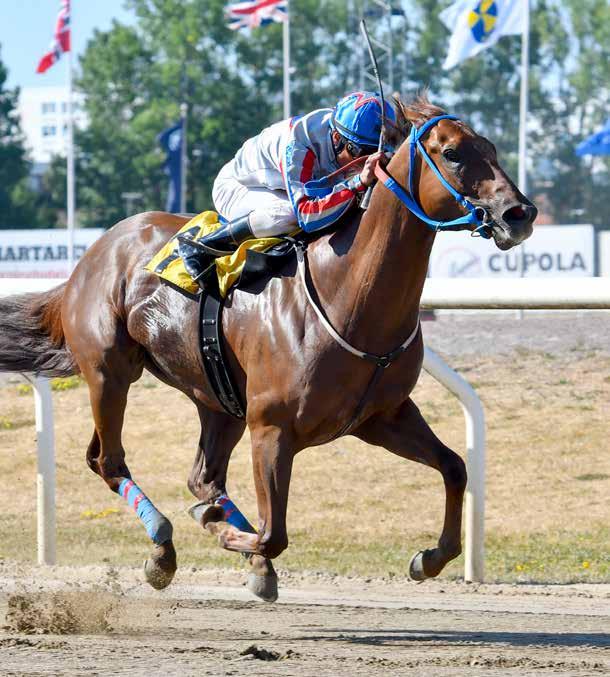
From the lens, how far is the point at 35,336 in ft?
19.4

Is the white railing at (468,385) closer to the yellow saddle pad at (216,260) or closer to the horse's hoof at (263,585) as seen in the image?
the yellow saddle pad at (216,260)

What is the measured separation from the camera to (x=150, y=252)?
5.39m

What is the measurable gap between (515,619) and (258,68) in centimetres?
5319

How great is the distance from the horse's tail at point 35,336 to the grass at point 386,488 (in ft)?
3.94

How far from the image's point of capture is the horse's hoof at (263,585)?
453cm

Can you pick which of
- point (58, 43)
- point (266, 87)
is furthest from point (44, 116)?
point (58, 43)

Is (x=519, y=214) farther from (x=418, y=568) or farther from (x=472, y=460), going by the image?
(x=472, y=460)

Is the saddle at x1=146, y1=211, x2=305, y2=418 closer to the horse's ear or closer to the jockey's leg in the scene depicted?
the jockey's leg

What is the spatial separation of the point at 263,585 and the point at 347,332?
0.96 metres

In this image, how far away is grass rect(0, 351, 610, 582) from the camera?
6457 millimetres

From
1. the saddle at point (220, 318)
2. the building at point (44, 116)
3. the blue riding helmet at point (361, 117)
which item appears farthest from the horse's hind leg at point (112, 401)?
the building at point (44, 116)

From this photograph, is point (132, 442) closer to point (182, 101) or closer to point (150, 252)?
point (150, 252)

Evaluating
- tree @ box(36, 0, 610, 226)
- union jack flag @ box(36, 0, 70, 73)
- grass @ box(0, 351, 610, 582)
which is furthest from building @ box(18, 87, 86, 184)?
grass @ box(0, 351, 610, 582)

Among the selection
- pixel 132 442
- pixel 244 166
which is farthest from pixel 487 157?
pixel 132 442
